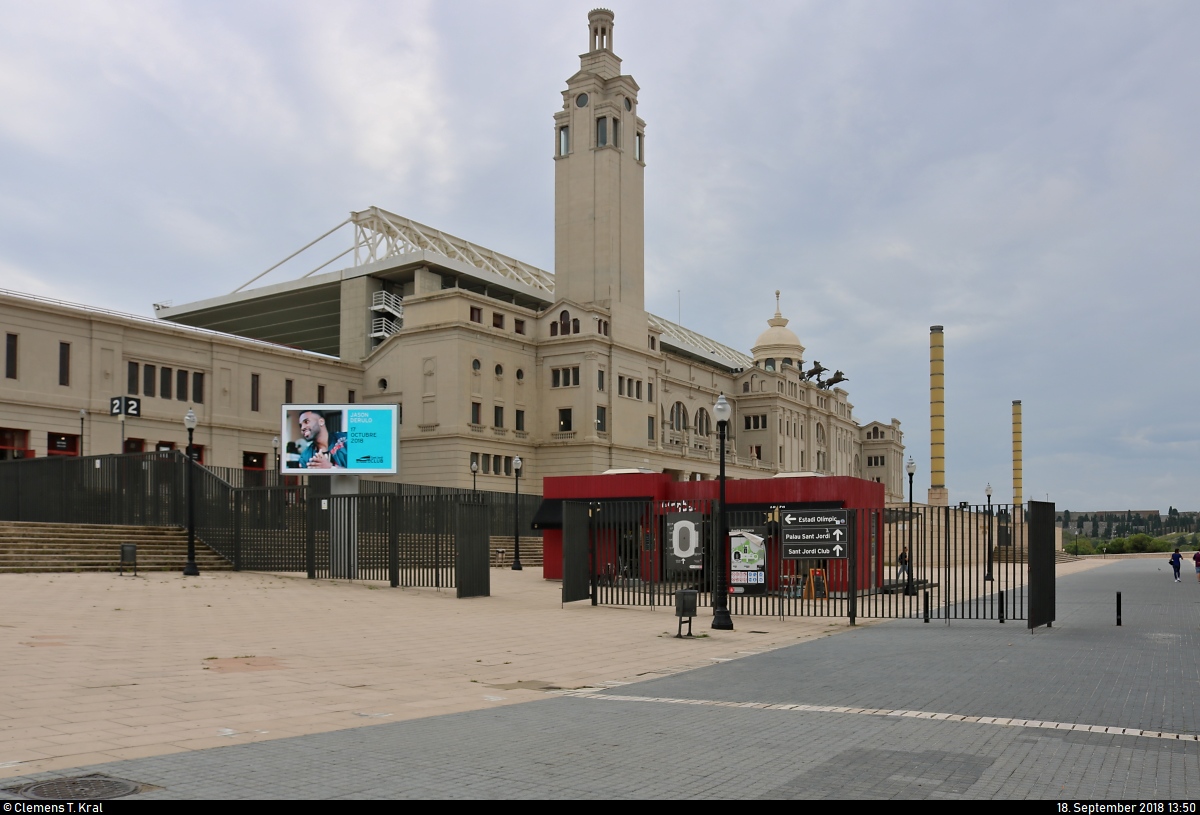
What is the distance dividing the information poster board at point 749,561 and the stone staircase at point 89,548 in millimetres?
17094

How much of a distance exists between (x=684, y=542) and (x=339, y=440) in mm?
17147

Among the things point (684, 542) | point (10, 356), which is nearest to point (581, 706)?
point (684, 542)

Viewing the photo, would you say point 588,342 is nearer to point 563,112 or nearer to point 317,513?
point 563,112

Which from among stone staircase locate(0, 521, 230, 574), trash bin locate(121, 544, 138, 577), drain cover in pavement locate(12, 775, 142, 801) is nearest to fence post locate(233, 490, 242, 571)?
stone staircase locate(0, 521, 230, 574)

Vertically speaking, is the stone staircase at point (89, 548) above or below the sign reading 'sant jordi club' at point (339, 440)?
below

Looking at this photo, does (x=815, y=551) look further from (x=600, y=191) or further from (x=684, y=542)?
(x=600, y=191)

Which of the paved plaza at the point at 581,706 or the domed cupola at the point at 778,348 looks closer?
the paved plaza at the point at 581,706

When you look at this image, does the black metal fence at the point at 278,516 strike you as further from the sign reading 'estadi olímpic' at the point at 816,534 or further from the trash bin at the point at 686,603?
the trash bin at the point at 686,603

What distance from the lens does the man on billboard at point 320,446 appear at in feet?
119

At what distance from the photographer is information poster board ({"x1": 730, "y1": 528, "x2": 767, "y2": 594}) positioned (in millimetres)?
22953

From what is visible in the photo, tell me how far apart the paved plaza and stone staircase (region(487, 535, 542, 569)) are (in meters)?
29.4

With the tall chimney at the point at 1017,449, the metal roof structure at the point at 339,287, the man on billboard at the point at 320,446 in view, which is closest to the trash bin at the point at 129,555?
the man on billboard at the point at 320,446

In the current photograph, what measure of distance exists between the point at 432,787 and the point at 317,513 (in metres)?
24.6

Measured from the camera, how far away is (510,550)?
5372cm
